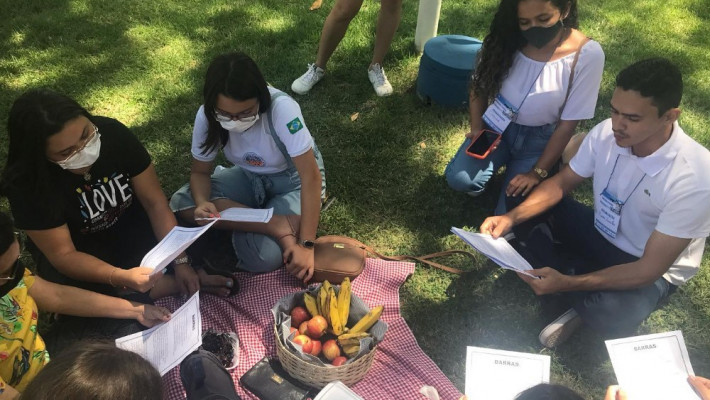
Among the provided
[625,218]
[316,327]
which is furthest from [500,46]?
[316,327]

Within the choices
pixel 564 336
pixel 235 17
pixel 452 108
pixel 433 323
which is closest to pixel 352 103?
pixel 452 108

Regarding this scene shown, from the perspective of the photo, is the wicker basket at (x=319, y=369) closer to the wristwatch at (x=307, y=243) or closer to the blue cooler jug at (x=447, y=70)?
the wristwatch at (x=307, y=243)

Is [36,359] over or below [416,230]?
over

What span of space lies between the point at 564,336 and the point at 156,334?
241 cm

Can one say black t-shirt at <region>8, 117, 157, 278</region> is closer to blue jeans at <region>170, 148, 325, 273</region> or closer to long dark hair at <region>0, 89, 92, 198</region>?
long dark hair at <region>0, 89, 92, 198</region>

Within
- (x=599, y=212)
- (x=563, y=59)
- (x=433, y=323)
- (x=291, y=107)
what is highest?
(x=563, y=59)

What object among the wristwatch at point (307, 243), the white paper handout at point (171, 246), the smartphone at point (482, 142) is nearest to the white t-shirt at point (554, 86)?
the smartphone at point (482, 142)

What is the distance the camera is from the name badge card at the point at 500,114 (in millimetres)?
3602

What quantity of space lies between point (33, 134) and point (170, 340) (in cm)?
123

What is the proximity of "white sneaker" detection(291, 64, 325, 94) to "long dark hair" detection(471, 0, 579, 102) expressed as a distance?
5.96ft

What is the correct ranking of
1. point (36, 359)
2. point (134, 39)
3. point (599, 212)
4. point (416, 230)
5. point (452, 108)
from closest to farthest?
1. point (36, 359)
2. point (599, 212)
3. point (416, 230)
4. point (452, 108)
5. point (134, 39)

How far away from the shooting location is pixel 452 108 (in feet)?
15.9

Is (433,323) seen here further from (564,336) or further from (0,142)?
(0,142)

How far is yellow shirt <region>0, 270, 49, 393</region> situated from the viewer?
2.25m
